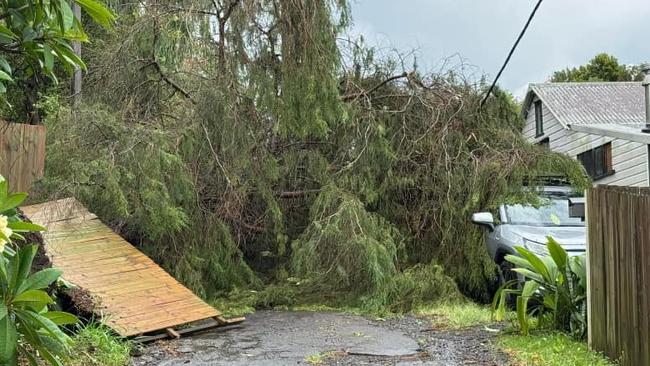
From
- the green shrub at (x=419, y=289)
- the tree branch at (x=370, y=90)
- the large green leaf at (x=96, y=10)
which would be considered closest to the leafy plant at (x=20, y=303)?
the large green leaf at (x=96, y=10)

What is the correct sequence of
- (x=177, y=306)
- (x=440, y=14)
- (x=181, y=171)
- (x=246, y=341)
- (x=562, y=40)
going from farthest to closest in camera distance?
(x=562, y=40) < (x=440, y=14) < (x=181, y=171) < (x=177, y=306) < (x=246, y=341)

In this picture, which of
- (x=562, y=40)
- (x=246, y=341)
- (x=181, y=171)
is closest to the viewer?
(x=246, y=341)

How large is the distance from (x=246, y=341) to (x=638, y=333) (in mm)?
3286

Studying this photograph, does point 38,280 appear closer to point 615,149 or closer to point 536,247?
point 536,247

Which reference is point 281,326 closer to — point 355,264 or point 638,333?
point 355,264

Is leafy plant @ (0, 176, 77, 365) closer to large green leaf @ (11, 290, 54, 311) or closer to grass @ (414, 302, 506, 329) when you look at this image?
large green leaf @ (11, 290, 54, 311)

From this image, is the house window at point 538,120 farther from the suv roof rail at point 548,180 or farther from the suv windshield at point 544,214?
the suv windshield at point 544,214

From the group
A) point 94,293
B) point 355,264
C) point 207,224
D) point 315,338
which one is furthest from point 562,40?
point 94,293

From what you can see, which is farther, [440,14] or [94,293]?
[440,14]

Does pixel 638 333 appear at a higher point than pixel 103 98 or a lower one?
lower

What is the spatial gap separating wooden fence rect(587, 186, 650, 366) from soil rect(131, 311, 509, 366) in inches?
32.3

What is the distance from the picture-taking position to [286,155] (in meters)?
8.77

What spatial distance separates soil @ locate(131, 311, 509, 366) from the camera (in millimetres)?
4895

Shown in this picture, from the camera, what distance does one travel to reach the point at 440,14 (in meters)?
9.50
